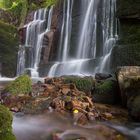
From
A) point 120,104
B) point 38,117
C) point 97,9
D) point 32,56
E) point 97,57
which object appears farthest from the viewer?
point 32,56

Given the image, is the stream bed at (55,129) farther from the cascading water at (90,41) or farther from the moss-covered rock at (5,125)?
the cascading water at (90,41)

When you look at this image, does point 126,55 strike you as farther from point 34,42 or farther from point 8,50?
point 34,42

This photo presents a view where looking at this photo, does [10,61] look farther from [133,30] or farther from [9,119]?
[9,119]

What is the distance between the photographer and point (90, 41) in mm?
20875

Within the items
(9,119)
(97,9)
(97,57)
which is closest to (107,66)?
(97,57)

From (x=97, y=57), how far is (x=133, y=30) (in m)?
3.16

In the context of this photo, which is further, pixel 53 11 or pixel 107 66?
pixel 53 11

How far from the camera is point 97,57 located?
64.3ft

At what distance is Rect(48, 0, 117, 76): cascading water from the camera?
18.6 meters

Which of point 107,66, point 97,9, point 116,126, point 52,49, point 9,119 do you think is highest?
point 97,9

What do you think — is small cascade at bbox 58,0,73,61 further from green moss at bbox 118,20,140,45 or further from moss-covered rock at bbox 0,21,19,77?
green moss at bbox 118,20,140,45

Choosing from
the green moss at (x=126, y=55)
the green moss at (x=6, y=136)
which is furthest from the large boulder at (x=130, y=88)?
the green moss at (x=126, y=55)

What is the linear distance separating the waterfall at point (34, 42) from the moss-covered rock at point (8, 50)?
0.54 meters

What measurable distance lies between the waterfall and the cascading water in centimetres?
189
